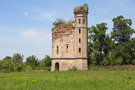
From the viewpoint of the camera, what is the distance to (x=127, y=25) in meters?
39.8

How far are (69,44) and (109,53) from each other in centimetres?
1152

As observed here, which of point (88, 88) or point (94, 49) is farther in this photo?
point (94, 49)

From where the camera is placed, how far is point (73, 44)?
32.6 m

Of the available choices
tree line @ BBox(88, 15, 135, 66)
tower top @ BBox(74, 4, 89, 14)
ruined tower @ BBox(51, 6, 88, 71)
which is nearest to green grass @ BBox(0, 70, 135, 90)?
ruined tower @ BBox(51, 6, 88, 71)

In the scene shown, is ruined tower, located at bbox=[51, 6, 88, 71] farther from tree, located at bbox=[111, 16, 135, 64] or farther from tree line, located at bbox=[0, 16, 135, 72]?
tree, located at bbox=[111, 16, 135, 64]

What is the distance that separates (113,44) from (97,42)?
11.8ft

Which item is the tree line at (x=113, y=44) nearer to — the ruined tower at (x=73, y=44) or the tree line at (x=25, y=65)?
the ruined tower at (x=73, y=44)

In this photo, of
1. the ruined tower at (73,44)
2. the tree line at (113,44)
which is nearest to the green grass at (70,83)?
the ruined tower at (73,44)

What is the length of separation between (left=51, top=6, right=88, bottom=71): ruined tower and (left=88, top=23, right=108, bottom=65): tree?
851 centimetres

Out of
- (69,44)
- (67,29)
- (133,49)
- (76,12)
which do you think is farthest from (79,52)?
(133,49)

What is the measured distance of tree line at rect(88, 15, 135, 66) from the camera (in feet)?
124

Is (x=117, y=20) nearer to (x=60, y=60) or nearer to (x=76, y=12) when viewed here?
(x=76, y=12)

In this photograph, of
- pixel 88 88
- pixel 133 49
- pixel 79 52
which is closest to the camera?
pixel 88 88

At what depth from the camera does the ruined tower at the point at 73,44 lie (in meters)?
31.8
